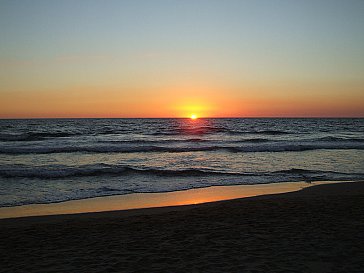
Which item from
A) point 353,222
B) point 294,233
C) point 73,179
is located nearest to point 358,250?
point 294,233

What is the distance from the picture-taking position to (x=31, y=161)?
2136 cm

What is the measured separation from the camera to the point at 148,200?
35.8 feet

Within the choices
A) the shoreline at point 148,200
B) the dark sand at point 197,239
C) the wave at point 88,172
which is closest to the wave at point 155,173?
the wave at point 88,172

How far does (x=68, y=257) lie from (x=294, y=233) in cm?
425

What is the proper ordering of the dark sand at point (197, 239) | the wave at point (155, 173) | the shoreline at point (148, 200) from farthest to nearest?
the wave at point (155, 173), the shoreline at point (148, 200), the dark sand at point (197, 239)

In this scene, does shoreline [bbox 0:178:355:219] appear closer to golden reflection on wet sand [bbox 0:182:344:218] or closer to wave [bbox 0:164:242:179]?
golden reflection on wet sand [bbox 0:182:344:218]

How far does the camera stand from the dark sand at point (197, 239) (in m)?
5.14

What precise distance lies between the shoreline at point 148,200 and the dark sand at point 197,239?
0.81 m

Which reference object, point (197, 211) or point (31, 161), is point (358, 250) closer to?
point (197, 211)

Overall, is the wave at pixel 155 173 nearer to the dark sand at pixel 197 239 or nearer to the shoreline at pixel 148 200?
the shoreline at pixel 148 200

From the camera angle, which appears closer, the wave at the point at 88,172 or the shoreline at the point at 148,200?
the shoreline at the point at 148,200

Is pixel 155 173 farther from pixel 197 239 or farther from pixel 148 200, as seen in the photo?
pixel 197 239

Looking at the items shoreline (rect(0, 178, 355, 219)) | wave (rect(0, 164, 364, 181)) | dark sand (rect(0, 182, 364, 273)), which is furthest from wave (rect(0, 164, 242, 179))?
dark sand (rect(0, 182, 364, 273))

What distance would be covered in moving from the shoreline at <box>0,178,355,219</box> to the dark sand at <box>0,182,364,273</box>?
31.8 inches
